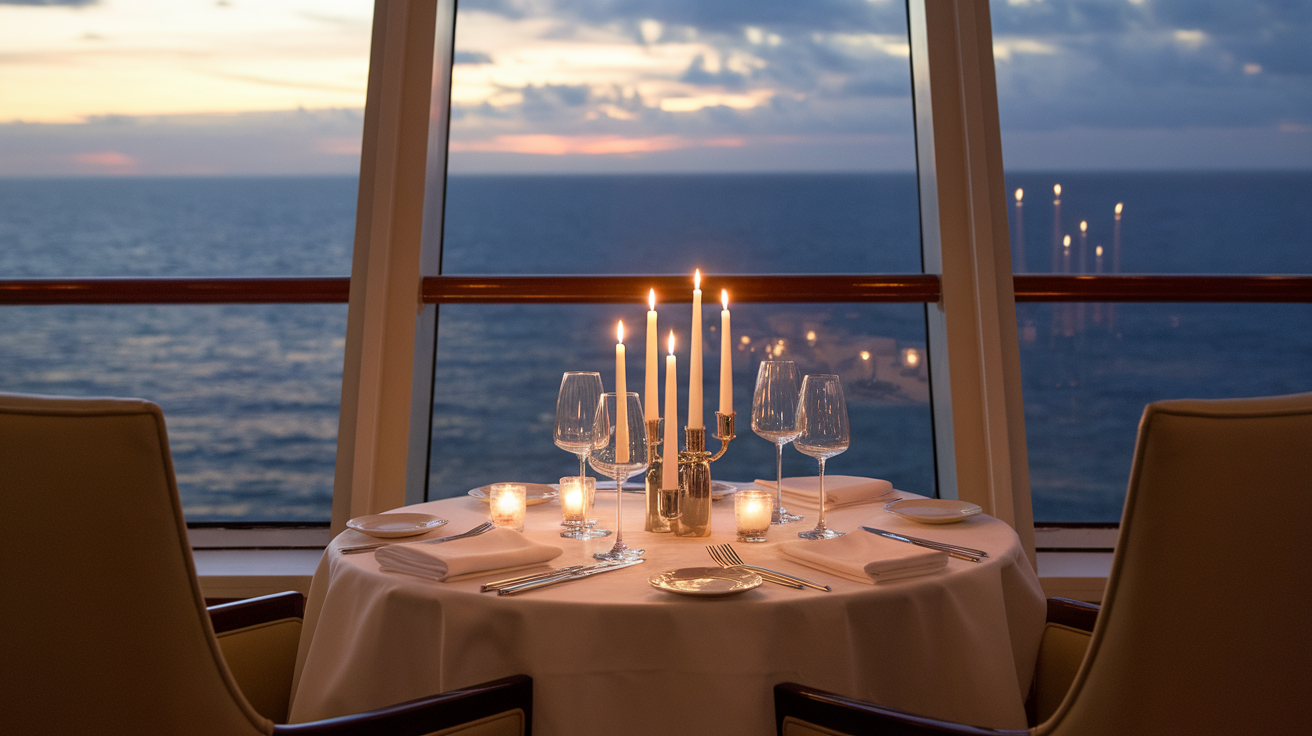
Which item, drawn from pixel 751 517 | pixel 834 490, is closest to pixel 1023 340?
pixel 834 490

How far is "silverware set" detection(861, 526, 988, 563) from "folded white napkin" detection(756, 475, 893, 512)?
0.24 meters

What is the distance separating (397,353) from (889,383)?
1.55 metres

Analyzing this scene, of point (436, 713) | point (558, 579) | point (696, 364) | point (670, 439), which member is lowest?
point (436, 713)

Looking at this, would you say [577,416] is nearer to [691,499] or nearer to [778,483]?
[691,499]

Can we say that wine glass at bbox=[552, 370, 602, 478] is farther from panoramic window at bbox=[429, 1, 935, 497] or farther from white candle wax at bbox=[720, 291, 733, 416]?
panoramic window at bbox=[429, 1, 935, 497]

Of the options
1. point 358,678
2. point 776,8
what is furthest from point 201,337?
point 358,678

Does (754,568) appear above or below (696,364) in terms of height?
below

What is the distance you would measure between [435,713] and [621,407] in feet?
1.80

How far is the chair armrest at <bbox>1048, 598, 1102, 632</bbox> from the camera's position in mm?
1390

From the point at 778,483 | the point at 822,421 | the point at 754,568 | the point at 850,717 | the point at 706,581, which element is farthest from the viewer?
the point at 778,483

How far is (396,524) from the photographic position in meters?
1.47

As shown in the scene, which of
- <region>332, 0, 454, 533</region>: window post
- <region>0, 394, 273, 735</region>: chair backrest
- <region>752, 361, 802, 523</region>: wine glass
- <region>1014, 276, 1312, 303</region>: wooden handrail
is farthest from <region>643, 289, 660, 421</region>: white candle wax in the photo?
<region>1014, 276, 1312, 303</region>: wooden handrail

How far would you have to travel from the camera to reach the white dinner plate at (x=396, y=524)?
1.41 metres

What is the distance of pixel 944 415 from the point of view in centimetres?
256
